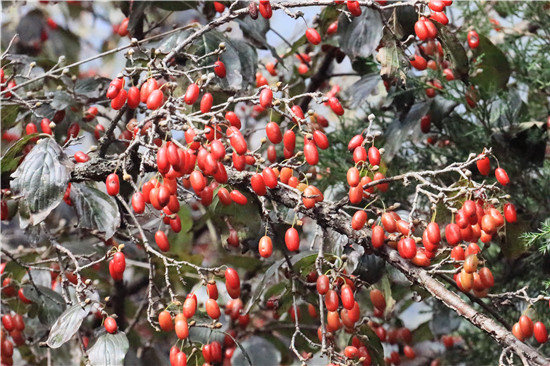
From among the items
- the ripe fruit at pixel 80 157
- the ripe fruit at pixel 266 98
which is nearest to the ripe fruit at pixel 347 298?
the ripe fruit at pixel 266 98

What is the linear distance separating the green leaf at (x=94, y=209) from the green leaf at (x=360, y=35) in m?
0.66

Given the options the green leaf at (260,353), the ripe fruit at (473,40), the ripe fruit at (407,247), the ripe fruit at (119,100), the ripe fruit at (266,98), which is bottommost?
the green leaf at (260,353)

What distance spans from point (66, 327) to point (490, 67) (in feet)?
4.12

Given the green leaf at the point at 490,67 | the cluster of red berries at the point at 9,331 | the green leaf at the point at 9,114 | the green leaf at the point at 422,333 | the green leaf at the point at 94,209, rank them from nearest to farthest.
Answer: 1. the green leaf at the point at 94,209
2. the cluster of red berries at the point at 9,331
3. the green leaf at the point at 9,114
4. the green leaf at the point at 490,67
5. the green leaf at the point at 422,333

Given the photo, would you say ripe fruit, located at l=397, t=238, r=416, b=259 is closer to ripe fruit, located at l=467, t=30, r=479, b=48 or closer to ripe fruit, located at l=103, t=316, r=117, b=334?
ripe fruit, located at l=103, t=316, r=117, b=334

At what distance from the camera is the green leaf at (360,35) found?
178cm

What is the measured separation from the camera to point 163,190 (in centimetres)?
118

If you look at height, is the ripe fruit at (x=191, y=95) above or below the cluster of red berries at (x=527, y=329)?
above

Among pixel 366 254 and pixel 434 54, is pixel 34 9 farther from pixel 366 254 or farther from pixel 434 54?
pixel 366 254

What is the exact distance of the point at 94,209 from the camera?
63.7 inches

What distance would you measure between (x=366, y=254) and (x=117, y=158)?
1.67 feet

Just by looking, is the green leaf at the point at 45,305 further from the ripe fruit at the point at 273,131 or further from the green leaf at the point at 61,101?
the ripe fruit at the point at 273,131

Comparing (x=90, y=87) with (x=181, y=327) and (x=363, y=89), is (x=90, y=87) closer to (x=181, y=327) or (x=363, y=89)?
(x=363, y=89)

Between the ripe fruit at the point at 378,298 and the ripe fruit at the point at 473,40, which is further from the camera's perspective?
the ripe fruit at the point at 473,40
